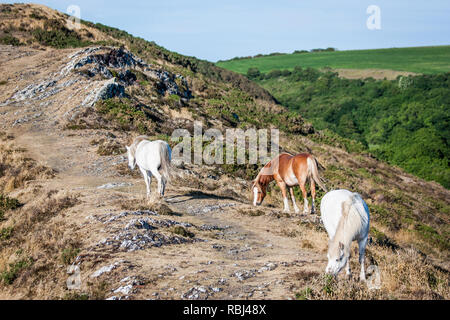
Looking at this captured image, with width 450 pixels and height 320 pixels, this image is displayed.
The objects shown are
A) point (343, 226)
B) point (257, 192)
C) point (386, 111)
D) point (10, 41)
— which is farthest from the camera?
point (386, 111)

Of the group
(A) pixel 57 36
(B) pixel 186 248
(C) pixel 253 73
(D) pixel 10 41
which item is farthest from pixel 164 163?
(C) pixel 253 73

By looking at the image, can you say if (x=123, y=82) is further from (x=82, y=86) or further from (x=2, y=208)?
(x=2, y=208)

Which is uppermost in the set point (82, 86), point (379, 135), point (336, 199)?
point (82, 86)

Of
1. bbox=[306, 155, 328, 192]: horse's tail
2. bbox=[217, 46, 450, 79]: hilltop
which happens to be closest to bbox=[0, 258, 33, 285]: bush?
bbox=[306, 155, 328, 192]: horse's tail

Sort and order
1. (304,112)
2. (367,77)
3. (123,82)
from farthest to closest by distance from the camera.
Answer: (367,77) → (304,112) → (123,82)

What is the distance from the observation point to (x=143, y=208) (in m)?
12.1

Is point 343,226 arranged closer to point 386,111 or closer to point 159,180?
point 159,180

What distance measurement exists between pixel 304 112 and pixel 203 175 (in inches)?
4183

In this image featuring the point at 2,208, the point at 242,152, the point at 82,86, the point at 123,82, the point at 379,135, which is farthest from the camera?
the point at 379,135

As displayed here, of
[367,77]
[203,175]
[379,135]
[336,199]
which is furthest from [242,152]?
[367,77]

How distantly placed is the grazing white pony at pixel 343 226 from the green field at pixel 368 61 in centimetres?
14713

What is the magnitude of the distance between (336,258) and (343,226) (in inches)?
23.9

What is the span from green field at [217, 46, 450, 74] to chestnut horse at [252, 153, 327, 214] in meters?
141

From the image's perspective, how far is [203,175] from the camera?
20562mm
